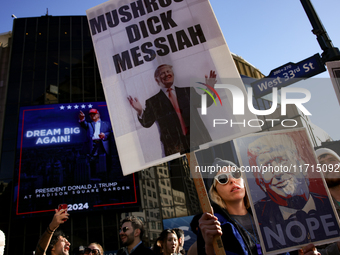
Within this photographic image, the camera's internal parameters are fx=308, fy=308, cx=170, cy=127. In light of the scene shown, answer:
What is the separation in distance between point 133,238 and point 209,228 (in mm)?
2327

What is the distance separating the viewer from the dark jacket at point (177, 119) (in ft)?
11.8

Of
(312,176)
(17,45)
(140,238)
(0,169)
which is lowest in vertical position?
(140,238)

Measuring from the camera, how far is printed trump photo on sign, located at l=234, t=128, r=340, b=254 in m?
3.30

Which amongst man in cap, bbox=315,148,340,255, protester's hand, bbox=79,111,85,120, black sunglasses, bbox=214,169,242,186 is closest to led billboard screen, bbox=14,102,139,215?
protester's hand, bbox=79,111,85,120

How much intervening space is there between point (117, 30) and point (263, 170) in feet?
8.94

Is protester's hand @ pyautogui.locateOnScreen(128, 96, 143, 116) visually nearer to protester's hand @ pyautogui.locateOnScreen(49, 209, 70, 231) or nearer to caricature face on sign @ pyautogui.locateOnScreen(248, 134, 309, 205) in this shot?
caricature face on sign @ pyautogui.locateOnScreen(248, 134, 309, 205)

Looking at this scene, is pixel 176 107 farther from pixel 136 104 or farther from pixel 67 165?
pixel 67 165

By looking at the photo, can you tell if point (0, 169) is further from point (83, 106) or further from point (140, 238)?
point (140, 238)

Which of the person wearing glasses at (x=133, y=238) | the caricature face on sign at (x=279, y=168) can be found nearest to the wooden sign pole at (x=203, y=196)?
the caricature face on sign at (x=279, y=168)

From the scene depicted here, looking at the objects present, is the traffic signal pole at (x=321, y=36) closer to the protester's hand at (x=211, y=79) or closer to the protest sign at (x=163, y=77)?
the protest sign at (x=163, y=77)

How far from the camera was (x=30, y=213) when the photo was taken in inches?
614

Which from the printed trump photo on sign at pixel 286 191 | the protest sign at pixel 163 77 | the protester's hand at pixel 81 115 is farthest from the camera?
the protester's hand at pixel 81 115

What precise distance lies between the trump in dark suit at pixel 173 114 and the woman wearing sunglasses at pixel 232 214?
744 mm

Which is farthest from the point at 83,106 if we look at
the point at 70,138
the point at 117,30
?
the point at 117,30
